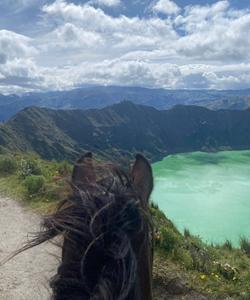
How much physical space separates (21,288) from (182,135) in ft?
527

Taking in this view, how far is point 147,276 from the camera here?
1699mm

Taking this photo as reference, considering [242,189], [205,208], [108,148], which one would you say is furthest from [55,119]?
[205,208]

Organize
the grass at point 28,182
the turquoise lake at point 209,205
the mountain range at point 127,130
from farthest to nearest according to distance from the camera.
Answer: the mountain range at point 127,130, the turquoise lake at point 209,205, the grass at point 28,182

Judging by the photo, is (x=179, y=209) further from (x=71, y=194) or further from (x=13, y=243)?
(x=71, y=194)

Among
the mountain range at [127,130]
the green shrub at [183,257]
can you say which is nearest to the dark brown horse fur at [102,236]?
the green shrub at [183,257]

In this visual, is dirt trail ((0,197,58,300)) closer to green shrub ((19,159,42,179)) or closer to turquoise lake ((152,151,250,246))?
green shrub ((19,159,42,179))

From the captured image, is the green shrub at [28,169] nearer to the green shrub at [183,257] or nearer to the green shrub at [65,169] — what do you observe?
the green shrub at [65,169]

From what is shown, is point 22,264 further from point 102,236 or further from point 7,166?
point 7,166

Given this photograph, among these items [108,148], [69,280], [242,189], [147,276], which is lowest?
[108,148]

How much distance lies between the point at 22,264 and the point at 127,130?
510 feet

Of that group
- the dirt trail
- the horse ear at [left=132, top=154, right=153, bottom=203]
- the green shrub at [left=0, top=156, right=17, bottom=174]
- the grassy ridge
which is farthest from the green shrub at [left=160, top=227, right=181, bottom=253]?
the green shrub at [left=0, top=156, right=17, bottom=174]

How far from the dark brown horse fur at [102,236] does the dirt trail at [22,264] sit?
2.49m

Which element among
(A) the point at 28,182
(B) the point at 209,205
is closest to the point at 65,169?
(A) the point at 28,182

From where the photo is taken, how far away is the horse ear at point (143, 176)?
181cm
